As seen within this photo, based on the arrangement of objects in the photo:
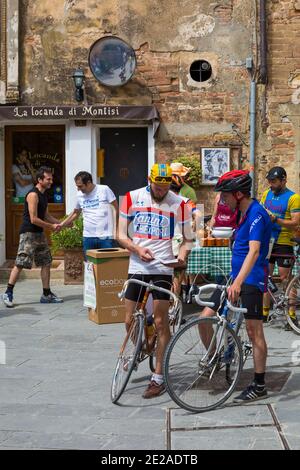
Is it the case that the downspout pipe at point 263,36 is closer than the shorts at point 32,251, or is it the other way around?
the shorts at point 32,251

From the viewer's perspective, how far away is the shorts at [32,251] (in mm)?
10727

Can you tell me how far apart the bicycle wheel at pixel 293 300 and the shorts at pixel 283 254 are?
369mm

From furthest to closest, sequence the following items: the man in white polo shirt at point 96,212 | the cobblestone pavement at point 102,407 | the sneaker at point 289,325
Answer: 1. the man in white polo shirt at point 96,212
2. the sneaker at point 289,325
3. the cobblestone pavement at point 102,407

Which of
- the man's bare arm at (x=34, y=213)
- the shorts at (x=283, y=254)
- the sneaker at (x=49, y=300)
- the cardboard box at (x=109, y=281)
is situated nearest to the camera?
the shorts at (x=283, y=254)

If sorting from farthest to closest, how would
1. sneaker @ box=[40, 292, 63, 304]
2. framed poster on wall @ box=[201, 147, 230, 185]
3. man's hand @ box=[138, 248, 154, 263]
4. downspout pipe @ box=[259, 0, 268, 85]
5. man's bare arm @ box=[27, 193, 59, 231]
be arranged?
framed poster on wall @ box=[201, 147, 230, 185] < downspout pipe @ box=[259, 0, 268, 85] < sneaker @ box=[40, 292, 63, 304] < man's bare arm @ box=[27, 193, 59, 231] < man's hand @ box=[138, 248, 154, 263]

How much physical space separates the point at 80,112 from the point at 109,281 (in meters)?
4.62

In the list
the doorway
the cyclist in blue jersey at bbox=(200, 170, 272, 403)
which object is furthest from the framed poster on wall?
the cyclist in blue jersey at bbox=(200, 170, 272, 403)

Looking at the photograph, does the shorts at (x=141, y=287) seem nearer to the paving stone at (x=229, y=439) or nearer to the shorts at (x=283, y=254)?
the paving stone at (x=229, y=439)

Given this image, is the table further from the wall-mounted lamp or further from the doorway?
the wall-mounted lamp

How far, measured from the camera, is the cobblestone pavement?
5336 millimetres

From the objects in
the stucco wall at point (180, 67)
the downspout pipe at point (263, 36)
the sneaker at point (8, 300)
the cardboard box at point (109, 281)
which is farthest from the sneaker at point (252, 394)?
the downspout pipe at point (263, 36)

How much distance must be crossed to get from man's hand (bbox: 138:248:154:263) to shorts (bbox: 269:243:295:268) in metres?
3.06

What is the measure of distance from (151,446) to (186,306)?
17.2 ft
